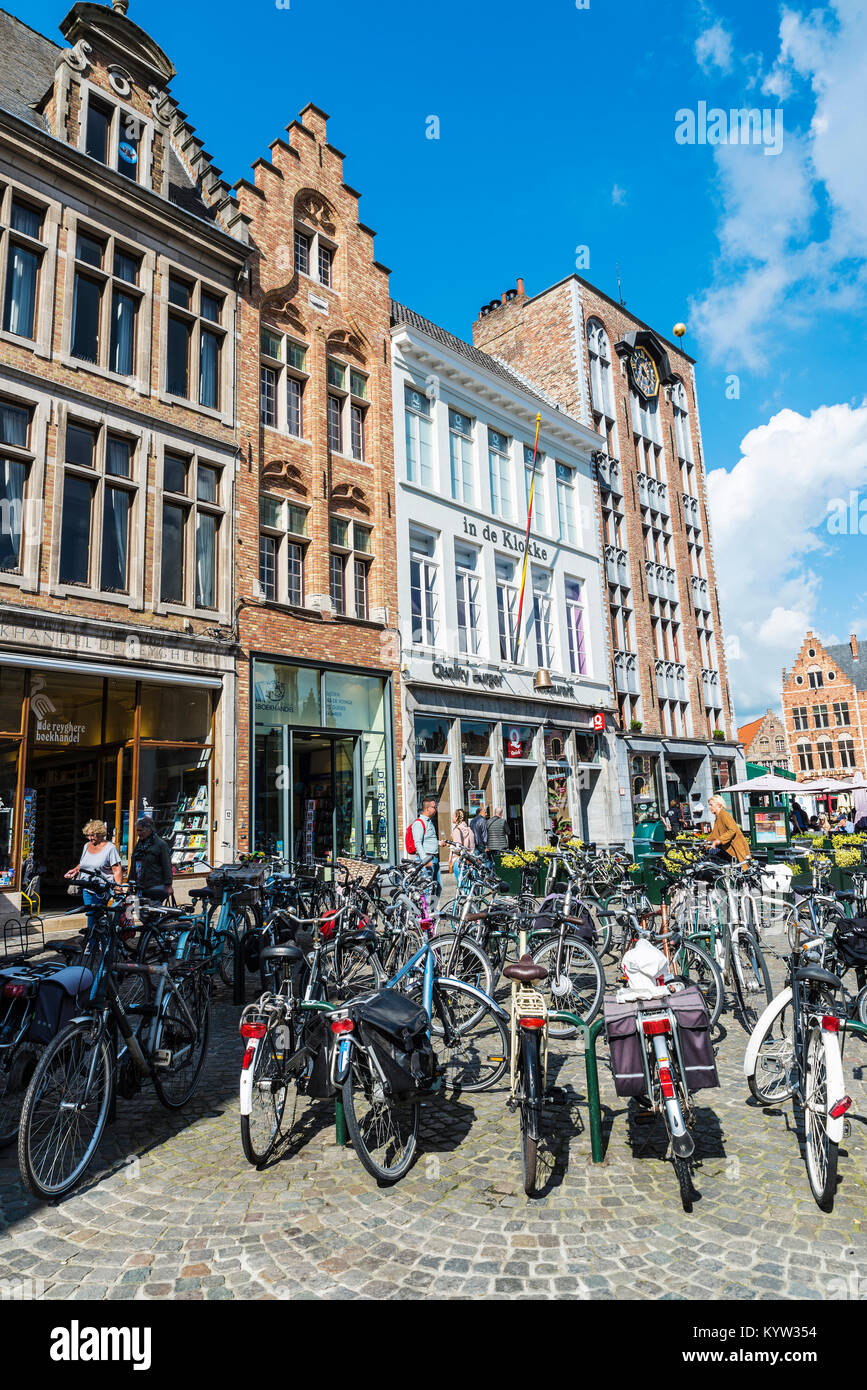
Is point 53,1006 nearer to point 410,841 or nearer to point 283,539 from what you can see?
point 410,841

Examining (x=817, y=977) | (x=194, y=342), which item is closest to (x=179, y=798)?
(x=194, y=342)

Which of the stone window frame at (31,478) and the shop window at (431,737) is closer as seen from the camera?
the stone window frame at (31,478)

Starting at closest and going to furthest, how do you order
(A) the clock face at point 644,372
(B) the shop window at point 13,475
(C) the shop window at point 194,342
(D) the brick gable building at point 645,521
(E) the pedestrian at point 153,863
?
(E) the pedestrian at point 153,863
(B) the shop window at point 13,475
(C) the shop window at point 194,342
(D) the brick gable building at point 645,521
(A) the clock face at point 644,372

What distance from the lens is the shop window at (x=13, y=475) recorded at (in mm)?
11677

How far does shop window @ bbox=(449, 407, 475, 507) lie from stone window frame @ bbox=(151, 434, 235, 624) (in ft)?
23.4

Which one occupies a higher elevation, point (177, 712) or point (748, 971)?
point (177, 712)

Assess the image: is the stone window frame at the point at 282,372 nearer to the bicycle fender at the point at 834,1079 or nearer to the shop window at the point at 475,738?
the shop window at the point at 475,738

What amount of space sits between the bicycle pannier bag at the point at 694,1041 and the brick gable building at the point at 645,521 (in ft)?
69.4

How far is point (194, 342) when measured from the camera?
1496 cm

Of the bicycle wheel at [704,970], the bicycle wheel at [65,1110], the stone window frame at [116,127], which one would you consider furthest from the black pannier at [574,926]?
the stone window frame at [116,127]

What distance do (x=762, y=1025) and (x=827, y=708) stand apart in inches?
3009

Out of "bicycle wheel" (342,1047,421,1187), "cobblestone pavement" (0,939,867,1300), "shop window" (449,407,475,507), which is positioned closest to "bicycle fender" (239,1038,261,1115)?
"cobblestone pavement" (0,939,867,1300)
